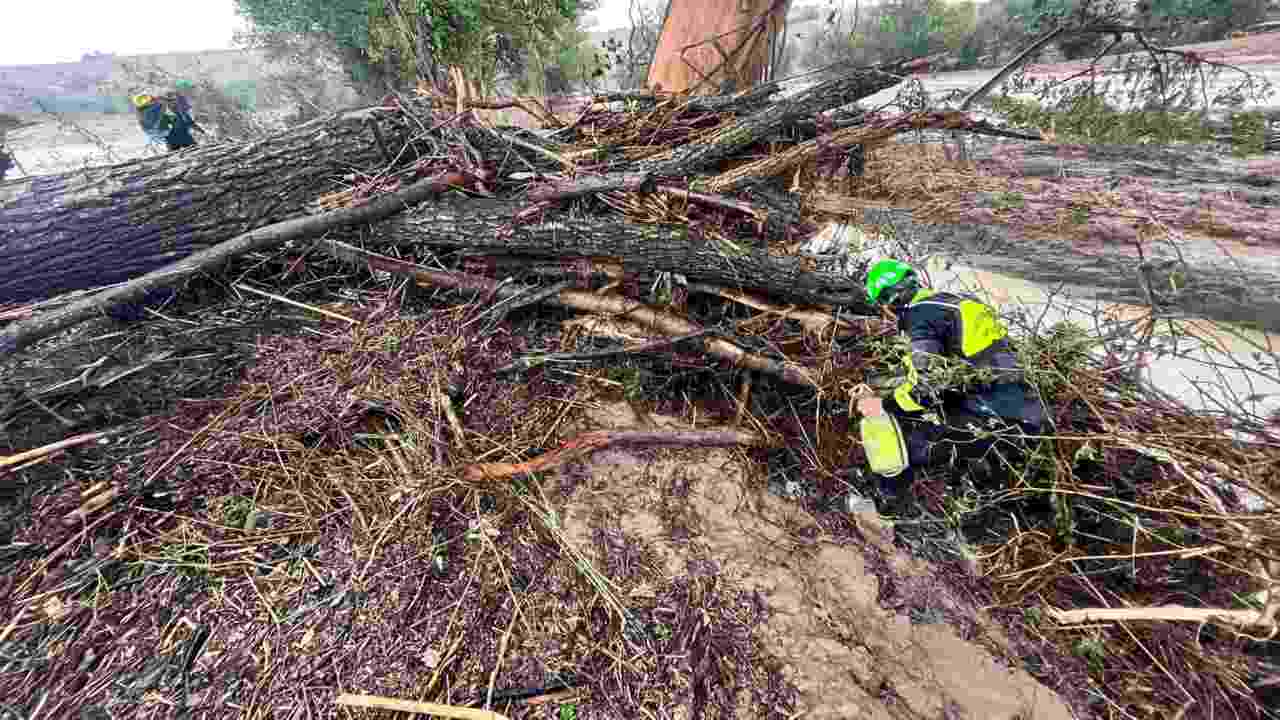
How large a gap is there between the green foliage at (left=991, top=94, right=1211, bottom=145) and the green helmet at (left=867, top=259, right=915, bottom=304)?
16.6 ft

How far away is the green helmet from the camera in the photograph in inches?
105

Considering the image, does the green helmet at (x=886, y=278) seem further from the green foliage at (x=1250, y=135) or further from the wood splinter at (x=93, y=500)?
the green foliage at (x=1250, y=135)

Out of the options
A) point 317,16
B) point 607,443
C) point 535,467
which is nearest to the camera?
point 535,467

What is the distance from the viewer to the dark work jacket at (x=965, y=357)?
8.03 feet

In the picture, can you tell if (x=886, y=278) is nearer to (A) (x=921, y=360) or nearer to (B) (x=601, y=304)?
(A) (x=921, y=360)

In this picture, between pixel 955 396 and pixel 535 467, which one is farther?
pixel 955 396

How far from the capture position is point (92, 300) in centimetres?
245

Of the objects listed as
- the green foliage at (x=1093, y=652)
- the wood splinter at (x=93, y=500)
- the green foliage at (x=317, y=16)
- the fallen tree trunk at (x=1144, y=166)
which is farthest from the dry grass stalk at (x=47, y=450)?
the green foliage at (x=317, y=16)

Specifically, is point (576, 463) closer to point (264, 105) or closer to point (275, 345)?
point (275, 345)

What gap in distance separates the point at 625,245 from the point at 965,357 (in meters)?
1.79

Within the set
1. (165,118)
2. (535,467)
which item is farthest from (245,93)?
(535,467)

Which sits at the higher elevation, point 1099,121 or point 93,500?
point 1099,121

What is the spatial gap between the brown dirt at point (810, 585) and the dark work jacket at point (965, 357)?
68cm

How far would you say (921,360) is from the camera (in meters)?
2.46
